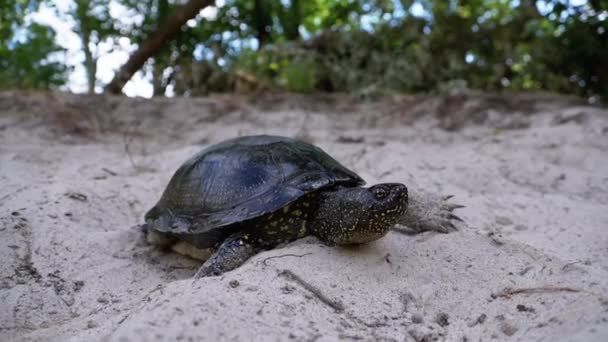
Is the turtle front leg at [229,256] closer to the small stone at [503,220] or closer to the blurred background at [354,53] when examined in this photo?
the small stone at [503,220]

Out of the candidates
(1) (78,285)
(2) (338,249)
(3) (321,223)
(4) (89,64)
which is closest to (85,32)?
(4) (89,64)

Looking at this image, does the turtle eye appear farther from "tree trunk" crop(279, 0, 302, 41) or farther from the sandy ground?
"tree trunk" crop(279, 0, 302, 41)

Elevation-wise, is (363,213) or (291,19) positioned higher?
(291,19)

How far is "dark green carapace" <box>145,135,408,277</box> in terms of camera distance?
2.13 m

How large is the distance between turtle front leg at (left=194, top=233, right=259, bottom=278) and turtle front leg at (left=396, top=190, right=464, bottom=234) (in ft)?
2.83

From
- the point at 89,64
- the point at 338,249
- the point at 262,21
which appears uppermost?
the point at 262,21

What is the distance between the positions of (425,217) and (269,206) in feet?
3.07

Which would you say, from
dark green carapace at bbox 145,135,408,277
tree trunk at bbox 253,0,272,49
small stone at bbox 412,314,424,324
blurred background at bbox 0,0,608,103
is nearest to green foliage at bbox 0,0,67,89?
blurred background at bbox 0,0,608,103

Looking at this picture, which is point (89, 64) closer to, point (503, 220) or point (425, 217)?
point (425, 217)

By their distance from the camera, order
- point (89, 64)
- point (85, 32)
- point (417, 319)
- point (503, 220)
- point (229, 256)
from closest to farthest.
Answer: point (417, 319) → point (229, 256) → point (503, 220) → point (85, 32) → point (89, 64)

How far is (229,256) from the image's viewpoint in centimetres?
221

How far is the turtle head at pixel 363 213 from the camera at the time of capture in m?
2.07

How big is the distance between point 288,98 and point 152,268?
3723 millimetres

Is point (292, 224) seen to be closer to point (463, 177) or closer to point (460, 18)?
point (463, 177)
